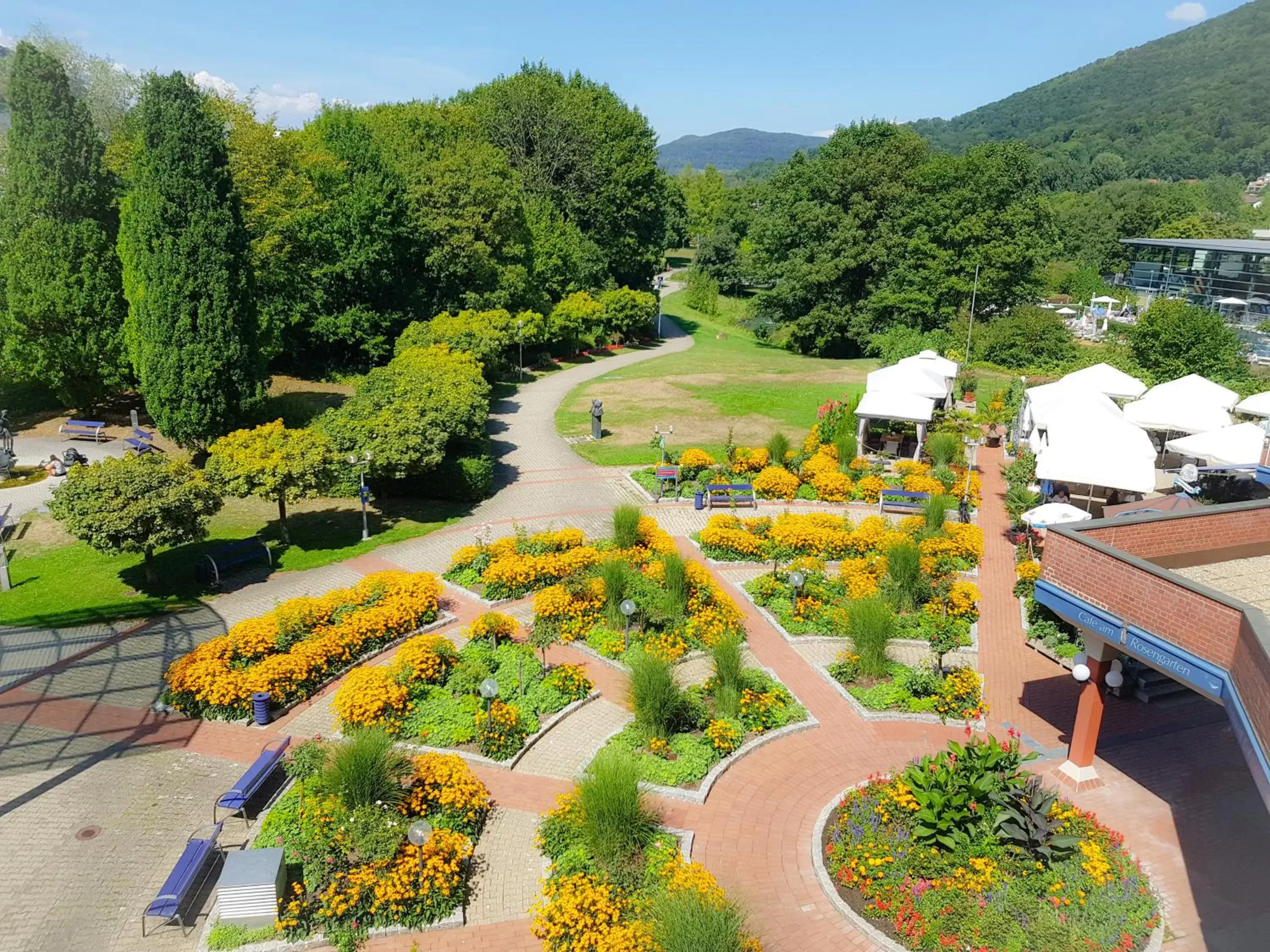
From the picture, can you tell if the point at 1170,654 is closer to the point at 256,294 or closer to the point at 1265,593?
the point at 1265,593

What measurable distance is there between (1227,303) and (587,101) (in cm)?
3849

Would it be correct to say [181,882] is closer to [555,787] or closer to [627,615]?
[555,787]

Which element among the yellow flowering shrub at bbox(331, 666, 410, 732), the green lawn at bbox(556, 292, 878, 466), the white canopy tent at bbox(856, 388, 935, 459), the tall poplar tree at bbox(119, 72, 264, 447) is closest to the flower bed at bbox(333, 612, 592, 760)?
the yellow flowering shrub at bbox(331, 666, 410, 732)

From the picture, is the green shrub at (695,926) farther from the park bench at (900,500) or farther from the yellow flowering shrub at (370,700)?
the park bench at (900,500)

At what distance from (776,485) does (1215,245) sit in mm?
39695

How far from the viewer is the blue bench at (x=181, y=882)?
338 inches

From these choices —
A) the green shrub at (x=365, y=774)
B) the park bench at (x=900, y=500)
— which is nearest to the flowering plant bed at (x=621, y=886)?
the green shrub at (x=365, y=774)

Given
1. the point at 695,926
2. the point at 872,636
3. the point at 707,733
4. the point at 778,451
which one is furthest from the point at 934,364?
the point at 695,926

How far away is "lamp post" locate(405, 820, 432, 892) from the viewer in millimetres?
9094

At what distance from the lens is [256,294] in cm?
3073

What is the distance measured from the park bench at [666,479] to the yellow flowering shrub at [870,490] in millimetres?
5003

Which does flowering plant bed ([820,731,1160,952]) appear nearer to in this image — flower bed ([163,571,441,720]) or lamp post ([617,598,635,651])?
lamp post ([617,598,635,651])

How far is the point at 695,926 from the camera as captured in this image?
7492mm

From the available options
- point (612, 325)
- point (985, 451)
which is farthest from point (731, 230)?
point (985, 451)
